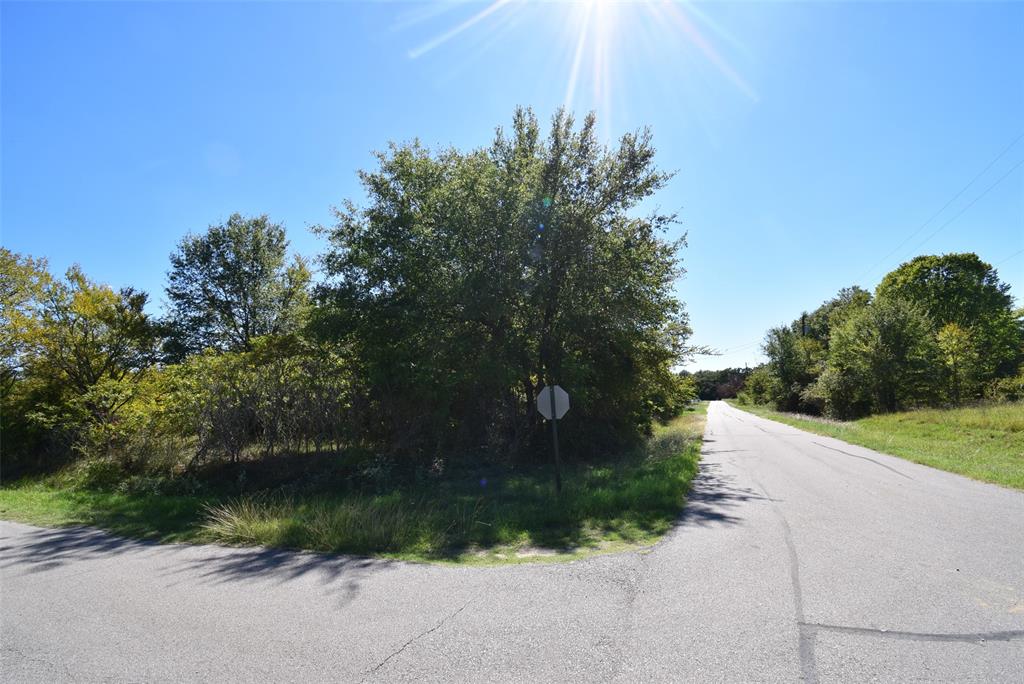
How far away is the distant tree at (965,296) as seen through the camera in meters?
39.5

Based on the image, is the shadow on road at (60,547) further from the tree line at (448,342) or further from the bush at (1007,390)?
the bush at (1007,390)

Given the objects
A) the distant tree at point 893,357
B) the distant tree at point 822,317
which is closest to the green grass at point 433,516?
the distant tree at point 893,357

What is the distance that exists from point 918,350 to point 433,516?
35621 millimetres

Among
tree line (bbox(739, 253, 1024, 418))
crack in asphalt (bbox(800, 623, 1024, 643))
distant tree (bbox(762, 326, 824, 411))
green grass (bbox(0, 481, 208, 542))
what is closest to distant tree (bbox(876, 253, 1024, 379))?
tree line (bbox(739, 253, 1024, 418))

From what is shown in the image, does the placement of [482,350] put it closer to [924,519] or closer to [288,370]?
[288,370]

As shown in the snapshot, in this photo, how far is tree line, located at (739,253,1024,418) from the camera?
1196 inches

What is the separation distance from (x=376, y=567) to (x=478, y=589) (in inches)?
60.5

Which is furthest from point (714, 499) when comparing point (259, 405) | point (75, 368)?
point (75, 368)

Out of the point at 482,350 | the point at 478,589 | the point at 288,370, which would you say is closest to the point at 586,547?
the point at 478,589

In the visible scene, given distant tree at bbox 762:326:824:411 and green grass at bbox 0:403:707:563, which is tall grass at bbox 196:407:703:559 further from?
distant tree at bbox 762:326:824:411

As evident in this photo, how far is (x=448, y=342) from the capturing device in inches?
536

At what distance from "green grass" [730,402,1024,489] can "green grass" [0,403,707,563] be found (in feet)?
21.6

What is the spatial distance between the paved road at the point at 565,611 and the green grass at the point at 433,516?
59 cm

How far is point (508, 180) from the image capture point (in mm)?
13688
